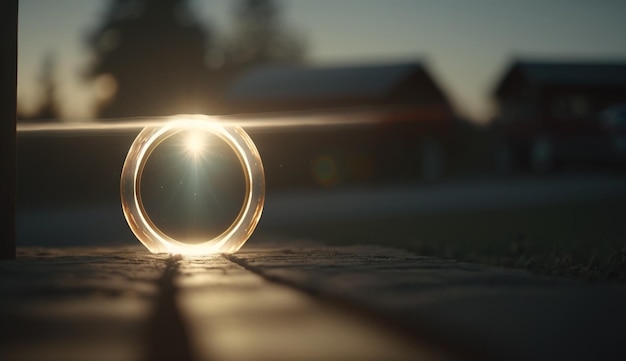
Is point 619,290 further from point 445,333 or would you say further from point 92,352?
point 92,352

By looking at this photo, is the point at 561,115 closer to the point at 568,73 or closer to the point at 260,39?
the point at 568,73

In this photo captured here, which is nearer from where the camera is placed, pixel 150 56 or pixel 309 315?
pixel 309 315

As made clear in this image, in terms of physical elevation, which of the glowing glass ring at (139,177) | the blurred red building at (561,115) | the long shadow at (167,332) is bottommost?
the long shadow at (167,332)

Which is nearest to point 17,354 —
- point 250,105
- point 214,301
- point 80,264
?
point 214,301

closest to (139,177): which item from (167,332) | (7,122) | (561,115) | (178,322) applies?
(7,122)

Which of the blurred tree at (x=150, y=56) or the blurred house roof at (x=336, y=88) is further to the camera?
the blurred tree at (x=150, y=56)

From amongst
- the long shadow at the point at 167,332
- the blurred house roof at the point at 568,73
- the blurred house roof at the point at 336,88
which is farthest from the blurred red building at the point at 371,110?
the long shadow at the point at 167,332

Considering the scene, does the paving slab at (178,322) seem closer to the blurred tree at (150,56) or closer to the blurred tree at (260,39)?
the blurred tree at (150,56)
